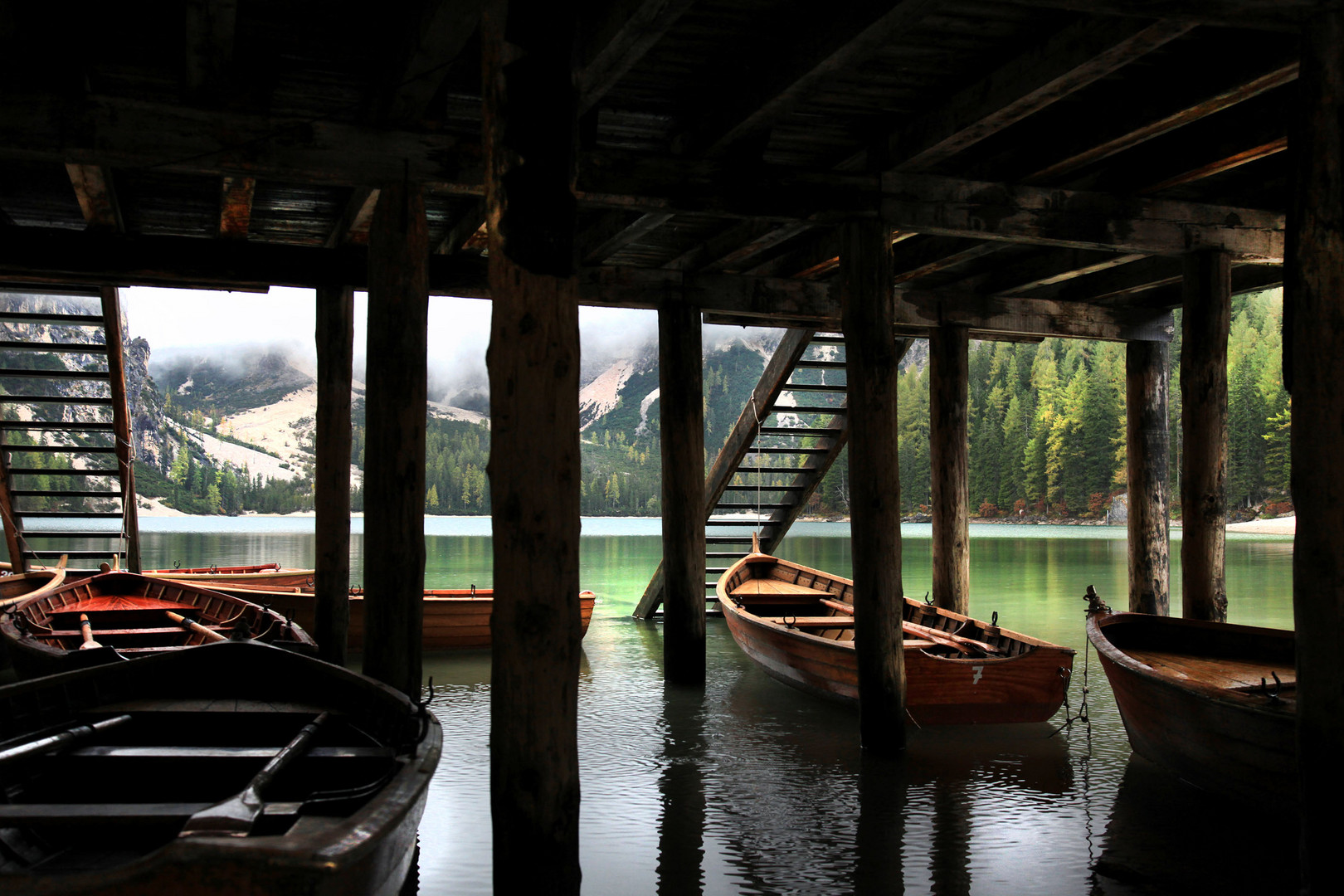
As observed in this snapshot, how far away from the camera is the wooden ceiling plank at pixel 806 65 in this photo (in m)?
5.17

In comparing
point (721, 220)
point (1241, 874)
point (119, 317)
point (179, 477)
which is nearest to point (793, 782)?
point (1241, 874)

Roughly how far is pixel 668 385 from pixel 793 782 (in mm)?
4899

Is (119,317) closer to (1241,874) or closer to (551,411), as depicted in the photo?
(551,411)

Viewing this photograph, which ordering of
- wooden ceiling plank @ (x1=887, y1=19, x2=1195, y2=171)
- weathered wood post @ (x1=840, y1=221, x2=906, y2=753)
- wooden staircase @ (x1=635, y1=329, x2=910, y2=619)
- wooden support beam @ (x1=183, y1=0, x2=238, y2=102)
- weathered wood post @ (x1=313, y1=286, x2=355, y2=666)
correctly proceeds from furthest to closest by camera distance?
1. wooden staircase @ (x1=635, y1=329, x2=910, y2=619)
2. weathered wood post @ (x1=313, y1=286, x2=355, y2=666)
3. weathered wood post @ (x1=840, y1=221, x2=906, y2=753)
4. wooden ceiling plank @ (x1=887, y1=19, x2=1195, y2=171)
5. wooden support beam @ (x1=183, y1=0, x2=238, y2=102)

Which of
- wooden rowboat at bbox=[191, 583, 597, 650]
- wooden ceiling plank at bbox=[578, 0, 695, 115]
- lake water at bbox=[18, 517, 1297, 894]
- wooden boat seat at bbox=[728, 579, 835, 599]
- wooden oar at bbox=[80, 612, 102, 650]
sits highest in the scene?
wooden ceiling plank at bbox=[578, 0, 695, 115]

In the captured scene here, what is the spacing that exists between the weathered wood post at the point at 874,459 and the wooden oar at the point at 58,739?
5.00 m

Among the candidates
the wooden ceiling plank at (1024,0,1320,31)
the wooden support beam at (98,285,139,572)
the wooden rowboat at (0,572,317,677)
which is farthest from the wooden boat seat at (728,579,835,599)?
the wooden ceiling plank at (1024,0,1320,31)

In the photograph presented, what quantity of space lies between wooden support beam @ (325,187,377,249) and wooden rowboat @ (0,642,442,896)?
3.69 metres

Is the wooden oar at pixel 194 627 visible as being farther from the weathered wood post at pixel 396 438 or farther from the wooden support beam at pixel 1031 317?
the wooden support beam at pixel 1031 317

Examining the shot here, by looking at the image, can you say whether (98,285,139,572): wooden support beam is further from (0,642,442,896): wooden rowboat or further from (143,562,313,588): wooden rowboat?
(0,642,442,896): wooden rowboat

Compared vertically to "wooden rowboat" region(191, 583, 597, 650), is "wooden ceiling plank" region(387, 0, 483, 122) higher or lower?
higher

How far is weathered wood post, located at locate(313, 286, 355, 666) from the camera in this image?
987 centimetres

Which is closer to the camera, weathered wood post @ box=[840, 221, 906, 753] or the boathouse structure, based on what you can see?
the boathouse structure

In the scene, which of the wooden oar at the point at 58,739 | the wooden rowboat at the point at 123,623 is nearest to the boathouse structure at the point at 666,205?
the wooden rowboat at the point at 123,623
